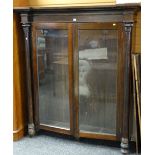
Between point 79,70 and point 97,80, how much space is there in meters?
0.21

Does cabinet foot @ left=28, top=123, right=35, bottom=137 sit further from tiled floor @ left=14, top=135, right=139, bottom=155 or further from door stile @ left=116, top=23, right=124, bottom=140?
door stile @ left=116, top=23, right=124, bottom=140

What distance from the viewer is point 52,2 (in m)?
2.85

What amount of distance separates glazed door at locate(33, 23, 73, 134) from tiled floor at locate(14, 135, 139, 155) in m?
0.14

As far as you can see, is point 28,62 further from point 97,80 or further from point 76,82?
point 97,80

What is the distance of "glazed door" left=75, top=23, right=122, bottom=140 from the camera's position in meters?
2.47

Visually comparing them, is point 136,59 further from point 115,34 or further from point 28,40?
point 28,40

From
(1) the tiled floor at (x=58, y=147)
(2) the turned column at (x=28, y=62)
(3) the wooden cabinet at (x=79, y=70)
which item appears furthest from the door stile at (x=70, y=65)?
(2) the turned column at (x=28, y=62)

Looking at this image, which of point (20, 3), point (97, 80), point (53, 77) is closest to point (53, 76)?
point (53, 77)

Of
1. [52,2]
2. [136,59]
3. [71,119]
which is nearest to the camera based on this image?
[136,59]

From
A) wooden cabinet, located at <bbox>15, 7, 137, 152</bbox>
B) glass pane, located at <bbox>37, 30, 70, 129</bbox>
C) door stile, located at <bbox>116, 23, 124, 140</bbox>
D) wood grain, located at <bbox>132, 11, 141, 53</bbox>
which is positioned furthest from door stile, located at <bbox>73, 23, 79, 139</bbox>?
wood grain, located at <bbox>132, 11, 141, 53</bbox>

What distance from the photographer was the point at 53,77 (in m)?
2.80

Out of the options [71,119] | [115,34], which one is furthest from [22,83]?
[115,34]

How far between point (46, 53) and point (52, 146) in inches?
38.5
